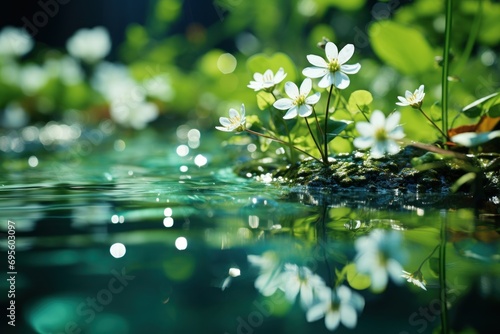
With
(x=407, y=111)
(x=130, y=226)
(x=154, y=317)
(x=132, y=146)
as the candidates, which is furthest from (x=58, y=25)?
(x=154, y=317)

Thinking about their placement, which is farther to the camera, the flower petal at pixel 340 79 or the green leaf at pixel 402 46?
the green leaf at pixel 402 46

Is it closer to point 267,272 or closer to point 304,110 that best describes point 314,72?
point 304,110

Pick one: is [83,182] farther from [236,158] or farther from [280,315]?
[280,315]

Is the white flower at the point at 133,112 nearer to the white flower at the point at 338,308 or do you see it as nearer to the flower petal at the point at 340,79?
the flower petal at the point at 340,79

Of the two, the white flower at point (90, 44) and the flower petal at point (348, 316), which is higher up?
the white flower at point (90, 44)

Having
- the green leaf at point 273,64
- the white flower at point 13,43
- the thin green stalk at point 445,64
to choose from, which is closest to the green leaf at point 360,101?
the thin green stalk at point 445,64

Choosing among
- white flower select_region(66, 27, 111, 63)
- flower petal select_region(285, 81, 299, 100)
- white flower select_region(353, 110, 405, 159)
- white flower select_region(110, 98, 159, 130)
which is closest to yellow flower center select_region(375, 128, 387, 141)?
white flower select_region(353, 110, 405, 159)
